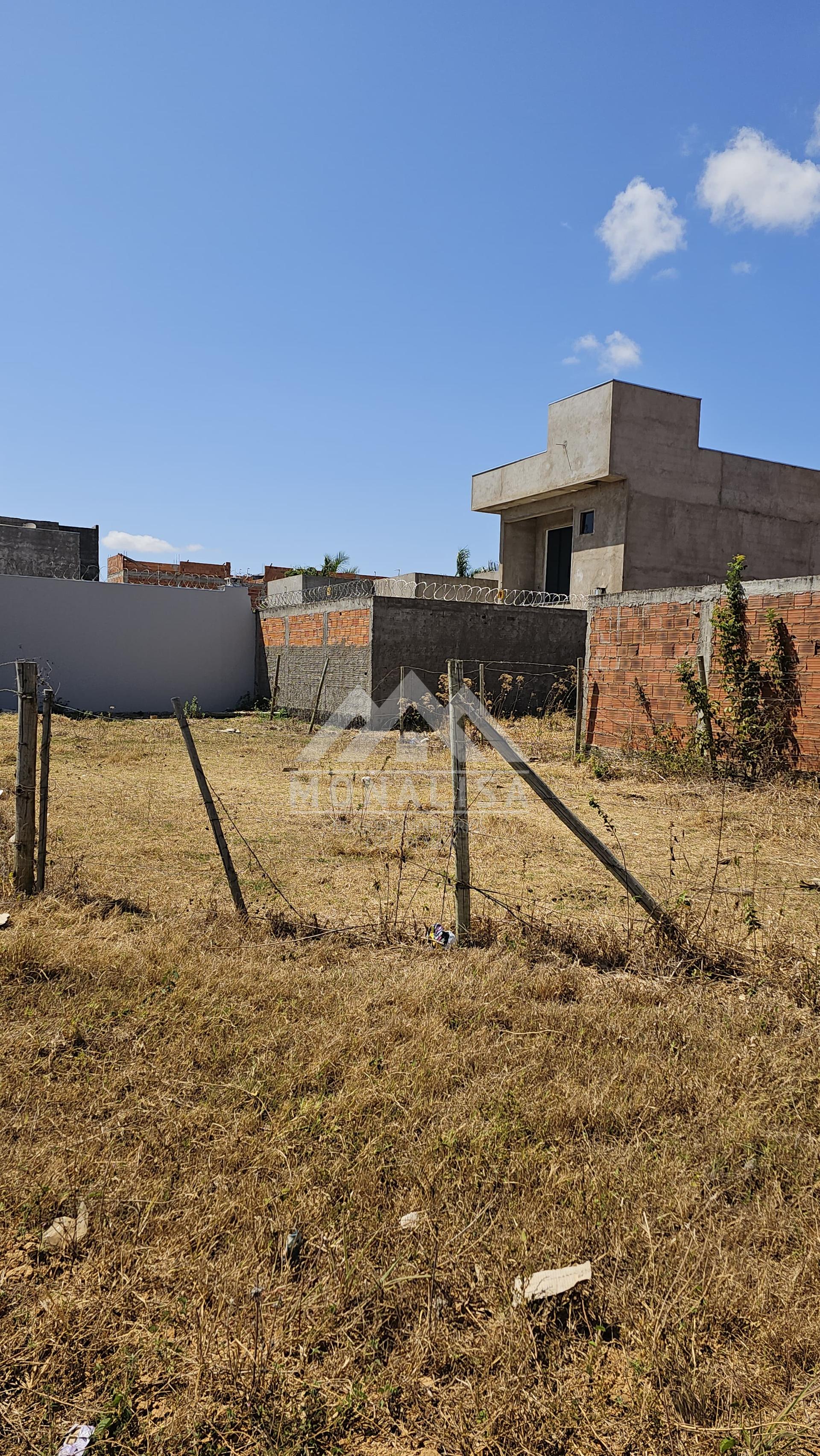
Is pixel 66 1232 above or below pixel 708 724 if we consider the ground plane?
below

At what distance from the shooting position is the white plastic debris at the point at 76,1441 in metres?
1.61

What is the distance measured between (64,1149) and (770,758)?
8875mm

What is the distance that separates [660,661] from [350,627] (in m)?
6.74

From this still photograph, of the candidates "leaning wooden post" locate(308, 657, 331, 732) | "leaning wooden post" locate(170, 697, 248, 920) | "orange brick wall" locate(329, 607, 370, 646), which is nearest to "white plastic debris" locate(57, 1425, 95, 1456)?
"leaning wooden post" locate(170, 697, 248, 920)

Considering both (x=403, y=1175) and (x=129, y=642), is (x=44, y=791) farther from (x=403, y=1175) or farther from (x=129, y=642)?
(x=129, y=642)

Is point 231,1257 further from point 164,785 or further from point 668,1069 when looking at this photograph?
point 164,785

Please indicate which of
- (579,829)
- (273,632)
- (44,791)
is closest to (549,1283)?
(579,829)

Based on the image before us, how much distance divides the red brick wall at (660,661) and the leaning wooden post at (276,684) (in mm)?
9232

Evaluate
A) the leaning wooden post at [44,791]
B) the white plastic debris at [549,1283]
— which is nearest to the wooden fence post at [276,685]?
the leaning wooden post at [44,791]

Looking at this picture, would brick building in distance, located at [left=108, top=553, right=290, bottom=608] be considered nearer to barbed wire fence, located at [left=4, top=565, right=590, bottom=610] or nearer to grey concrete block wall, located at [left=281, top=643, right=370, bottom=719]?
barbed wire fence, located at [left=4, top=565, right=590, bottom=610]

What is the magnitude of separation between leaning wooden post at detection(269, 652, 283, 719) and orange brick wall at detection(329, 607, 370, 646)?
3.17m

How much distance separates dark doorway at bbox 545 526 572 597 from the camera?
23984 mm

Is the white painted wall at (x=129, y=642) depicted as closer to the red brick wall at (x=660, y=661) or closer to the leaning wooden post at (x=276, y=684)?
the leaning wooden post at (x=276, y=684)

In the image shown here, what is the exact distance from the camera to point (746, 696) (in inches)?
381
